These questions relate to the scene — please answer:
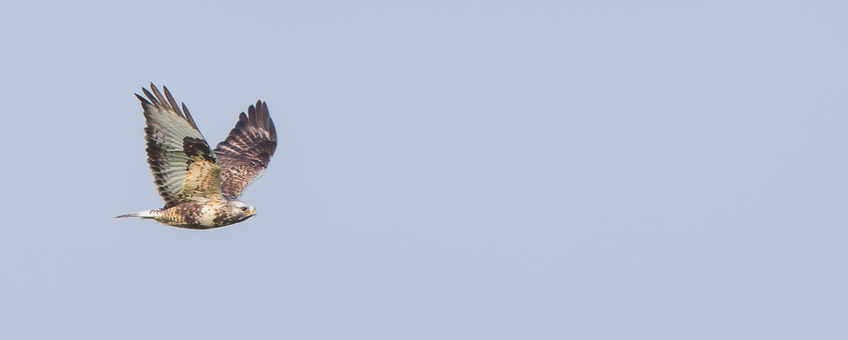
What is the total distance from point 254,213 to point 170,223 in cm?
119

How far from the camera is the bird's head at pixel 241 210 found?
45.2ft

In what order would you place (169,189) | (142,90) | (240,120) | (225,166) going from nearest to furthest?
1. (142,90)
2. (169,189)
3. (225,166)
4. (240,120)

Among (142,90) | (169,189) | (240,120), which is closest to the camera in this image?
(142,90)

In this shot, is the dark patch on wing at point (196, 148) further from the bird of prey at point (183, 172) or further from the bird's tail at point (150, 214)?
the bird's tail at point (150, 214)

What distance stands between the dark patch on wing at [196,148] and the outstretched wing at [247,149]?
297 centimetres

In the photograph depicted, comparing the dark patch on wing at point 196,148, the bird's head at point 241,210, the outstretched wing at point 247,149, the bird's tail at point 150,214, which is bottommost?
the bird's tail at point 150,214

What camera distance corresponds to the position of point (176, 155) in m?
13.0

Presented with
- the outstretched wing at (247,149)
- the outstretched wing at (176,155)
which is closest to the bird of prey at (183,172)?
the outstretched wing at (176,155)

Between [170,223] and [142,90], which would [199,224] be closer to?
[170,223]

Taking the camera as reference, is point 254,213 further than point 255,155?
No

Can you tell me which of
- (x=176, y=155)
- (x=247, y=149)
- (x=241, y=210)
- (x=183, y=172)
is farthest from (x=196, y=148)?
(x=247, y=149)

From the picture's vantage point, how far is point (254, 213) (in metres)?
14.0

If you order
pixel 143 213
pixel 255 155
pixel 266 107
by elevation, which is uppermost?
pixel 266 107

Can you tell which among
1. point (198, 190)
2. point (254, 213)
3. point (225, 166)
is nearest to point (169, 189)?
point (198, 190)
